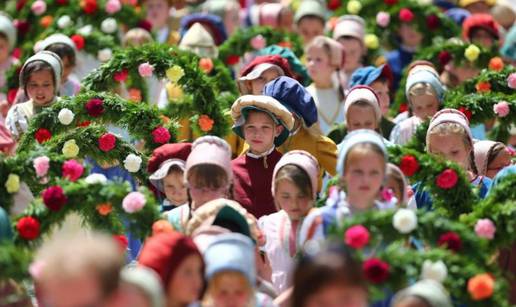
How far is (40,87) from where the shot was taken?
1553 cm

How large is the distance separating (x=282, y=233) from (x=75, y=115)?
2995 mm

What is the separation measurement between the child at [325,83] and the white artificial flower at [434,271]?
6.33m

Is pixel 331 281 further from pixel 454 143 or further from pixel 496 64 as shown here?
pixel 496 64

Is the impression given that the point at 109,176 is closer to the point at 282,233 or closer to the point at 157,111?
the point at 157,111

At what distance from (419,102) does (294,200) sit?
3.93m

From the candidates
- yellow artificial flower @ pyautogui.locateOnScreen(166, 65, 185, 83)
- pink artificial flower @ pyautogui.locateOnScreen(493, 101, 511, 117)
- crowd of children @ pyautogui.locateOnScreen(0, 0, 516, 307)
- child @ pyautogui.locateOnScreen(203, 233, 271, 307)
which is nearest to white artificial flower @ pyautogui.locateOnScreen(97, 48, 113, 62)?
crowd of children @ pyautogui.locateOnScreen(0, 0, 516, 307)

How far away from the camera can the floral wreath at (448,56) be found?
1745 cm

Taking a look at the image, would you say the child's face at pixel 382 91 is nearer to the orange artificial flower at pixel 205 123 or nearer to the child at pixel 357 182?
the orange artificial flower at pixel 205 123

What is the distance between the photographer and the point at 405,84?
17172mm

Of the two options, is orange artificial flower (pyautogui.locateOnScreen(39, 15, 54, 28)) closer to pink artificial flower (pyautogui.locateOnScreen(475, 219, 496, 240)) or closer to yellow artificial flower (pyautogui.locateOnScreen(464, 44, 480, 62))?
yellow artificial flower (pyautogui.locateOnScreen(464, 44, 480, 62))

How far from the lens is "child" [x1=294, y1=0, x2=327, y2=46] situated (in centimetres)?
2056

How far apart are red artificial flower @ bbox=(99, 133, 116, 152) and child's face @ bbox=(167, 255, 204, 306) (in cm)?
370

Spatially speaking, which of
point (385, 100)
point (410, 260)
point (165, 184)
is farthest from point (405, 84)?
point (410, 260)

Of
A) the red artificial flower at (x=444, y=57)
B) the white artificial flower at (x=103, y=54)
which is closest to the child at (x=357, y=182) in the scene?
the red artificial flower at (x=444, y=57)
